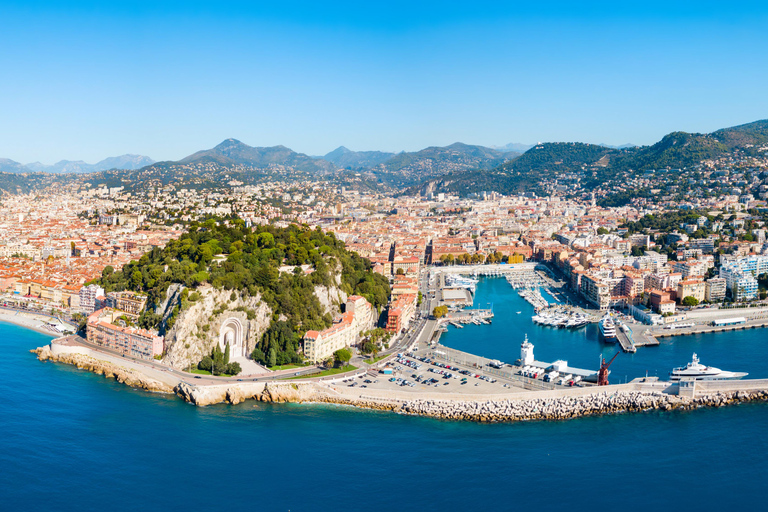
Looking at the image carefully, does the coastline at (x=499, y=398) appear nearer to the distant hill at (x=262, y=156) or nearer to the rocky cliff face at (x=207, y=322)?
the rocky cliff face at (x=207, y=322)

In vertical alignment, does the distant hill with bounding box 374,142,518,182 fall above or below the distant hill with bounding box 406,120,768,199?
above

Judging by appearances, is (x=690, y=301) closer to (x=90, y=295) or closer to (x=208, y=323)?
(x=208, y=323)

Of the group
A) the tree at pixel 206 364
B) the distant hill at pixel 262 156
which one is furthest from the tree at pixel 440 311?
the distant hill at pixel 262 156

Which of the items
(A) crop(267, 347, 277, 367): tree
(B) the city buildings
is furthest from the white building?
(A) crop(267, 347, 277, 367): tree

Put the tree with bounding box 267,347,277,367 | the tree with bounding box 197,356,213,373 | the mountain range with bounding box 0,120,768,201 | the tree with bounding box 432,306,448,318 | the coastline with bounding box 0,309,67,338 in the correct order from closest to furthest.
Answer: the tree with bounding box 197,356,213,373
the tree with bounding box 267,347,277,367
the coastline with bounding box 0,309,67,338
the tree with bounding box 432,306,448,318
the mountain range with bounding box 0,120,768,201

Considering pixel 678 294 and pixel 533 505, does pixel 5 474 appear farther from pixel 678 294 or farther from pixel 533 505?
pixel 678 294

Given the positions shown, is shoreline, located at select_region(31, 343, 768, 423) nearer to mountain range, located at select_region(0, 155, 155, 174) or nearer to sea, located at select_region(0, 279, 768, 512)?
sea, located at select_region(0, 279, 768, 512)

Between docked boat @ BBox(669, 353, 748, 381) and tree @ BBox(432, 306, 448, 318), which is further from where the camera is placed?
tree @ BBox(432, 306, 448, 318)
